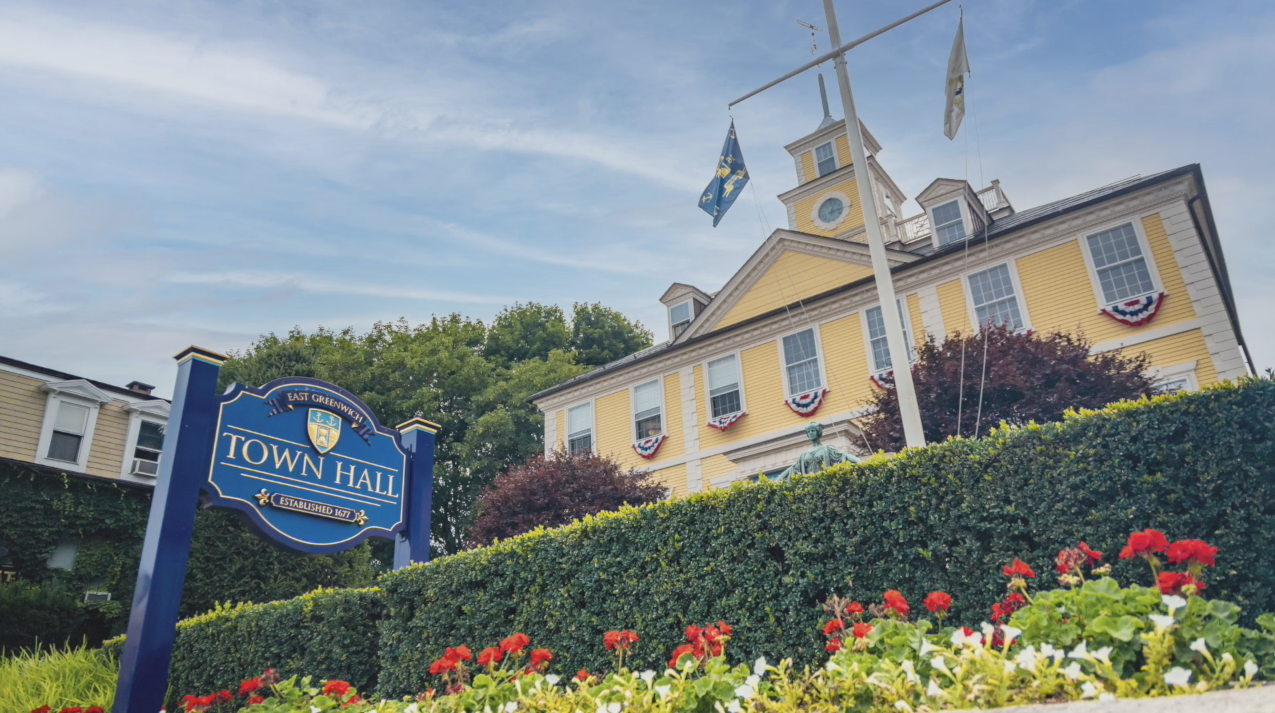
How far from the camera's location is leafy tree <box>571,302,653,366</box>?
37.3 metres

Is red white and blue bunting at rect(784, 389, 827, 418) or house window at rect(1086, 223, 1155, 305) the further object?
red white and blue bunting at rect(784, 389, 827, 418)

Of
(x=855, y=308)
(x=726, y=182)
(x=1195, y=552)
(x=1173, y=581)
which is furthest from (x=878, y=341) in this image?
(x=1173, y=581)

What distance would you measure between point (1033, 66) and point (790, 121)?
3599 millimetres

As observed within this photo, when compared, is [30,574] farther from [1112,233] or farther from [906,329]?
[1112,233]

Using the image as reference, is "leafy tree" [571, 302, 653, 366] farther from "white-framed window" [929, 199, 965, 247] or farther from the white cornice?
"white-framed window" [929, 199, 965, 247]

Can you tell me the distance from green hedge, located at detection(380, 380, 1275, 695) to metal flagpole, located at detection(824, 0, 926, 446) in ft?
7.54

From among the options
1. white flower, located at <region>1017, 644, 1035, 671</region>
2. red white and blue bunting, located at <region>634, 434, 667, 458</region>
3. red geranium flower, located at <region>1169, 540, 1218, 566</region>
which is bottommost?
white flower, located at <region>1017, 644, 1035, 671</region>

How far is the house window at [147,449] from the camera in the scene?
835 inches

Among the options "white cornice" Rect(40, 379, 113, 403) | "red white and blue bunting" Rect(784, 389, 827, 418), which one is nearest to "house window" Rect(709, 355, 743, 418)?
"red white and blue bunting" Rect(784, 389, 827, 418)

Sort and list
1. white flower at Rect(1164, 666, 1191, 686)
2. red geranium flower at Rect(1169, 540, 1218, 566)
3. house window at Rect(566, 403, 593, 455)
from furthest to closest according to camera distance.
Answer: house window at Rect(566, 403, 593, 455), red geranium flower at Rect(1169, 540, 1218, 566), white flower at Rect(1164, 666, 1191, 686)

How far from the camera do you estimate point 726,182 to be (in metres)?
10.8

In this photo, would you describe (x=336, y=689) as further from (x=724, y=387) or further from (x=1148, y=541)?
(x=724, y=387)

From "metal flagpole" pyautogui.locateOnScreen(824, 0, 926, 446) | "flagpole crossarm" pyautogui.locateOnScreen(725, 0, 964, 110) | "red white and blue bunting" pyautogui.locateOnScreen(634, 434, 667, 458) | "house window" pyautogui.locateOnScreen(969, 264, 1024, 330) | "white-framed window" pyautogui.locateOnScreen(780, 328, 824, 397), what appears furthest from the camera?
"red white and blue bunting" pyautogui.locateOnScreen(634, 434, 667, 458)

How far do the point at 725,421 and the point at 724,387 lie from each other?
3.66ft
